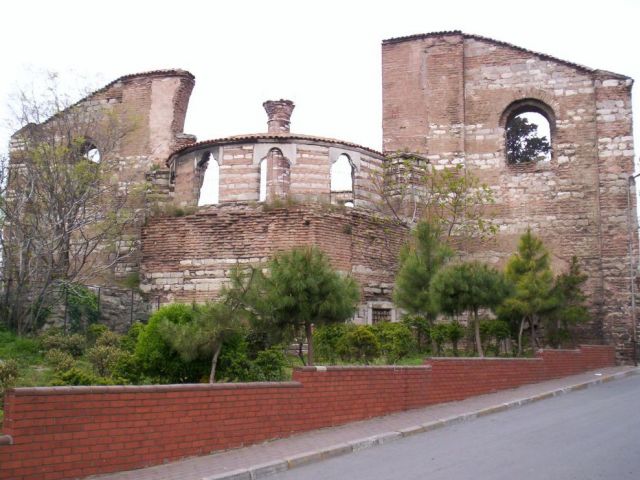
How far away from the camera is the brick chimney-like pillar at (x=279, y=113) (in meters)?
27.2

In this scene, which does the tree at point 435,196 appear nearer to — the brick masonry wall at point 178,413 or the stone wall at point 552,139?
the stone wall at point 552,139

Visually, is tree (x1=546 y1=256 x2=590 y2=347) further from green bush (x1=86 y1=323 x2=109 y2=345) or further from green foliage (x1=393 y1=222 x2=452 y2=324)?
green bush (x1=86 y1=323 x2=109 y2=345)

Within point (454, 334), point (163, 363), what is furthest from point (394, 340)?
point (163, 363)

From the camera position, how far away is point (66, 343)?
15.4 metres

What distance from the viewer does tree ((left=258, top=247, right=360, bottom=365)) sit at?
1191cm

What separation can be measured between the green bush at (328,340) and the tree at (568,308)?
764 cm

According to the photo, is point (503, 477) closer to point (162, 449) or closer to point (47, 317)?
point (162, 449)

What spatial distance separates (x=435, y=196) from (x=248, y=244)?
22.8 ft

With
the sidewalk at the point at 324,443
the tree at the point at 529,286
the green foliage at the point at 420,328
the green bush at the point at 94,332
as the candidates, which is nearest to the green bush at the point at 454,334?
the green foliage at the point at 420,328

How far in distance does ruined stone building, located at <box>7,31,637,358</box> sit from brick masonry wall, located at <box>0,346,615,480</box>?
7698 millimetres

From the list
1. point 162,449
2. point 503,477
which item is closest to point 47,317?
point 162,449

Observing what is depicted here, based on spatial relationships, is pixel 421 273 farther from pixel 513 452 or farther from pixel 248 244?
pixel 513 452

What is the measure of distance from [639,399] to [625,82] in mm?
13305

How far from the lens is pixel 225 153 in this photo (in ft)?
69.2
